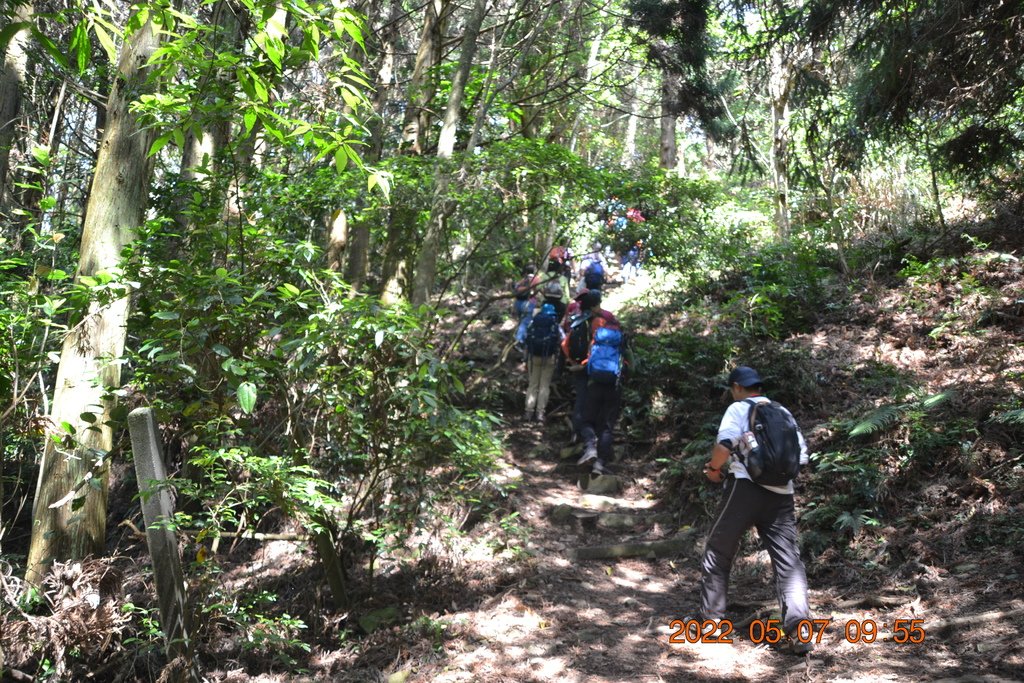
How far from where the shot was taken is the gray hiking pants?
5117 millimetres

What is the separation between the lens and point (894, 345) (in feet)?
29.8

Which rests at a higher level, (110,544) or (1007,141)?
(1007,141)

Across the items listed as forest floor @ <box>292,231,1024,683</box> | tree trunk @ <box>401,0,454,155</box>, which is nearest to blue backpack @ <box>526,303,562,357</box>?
forest floor @ <box>292,231,1024,683</box>

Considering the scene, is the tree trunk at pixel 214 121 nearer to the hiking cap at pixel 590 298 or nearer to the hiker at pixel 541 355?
the hiking cap at pixel 590 298

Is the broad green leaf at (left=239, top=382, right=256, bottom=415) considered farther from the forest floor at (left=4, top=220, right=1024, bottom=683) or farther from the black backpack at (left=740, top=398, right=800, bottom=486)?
the black backpack at (left=740, top=398, right=800, bottom=486)

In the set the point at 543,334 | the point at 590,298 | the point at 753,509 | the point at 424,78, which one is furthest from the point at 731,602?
the point at 424,78

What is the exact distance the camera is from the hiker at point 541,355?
10688 millimetres

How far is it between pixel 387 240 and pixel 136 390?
5181mm

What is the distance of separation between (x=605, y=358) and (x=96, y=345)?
5.26 m

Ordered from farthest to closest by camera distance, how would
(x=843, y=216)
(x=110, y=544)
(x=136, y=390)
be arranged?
(x=843, y=216) < (x=110, y=544) < (x=136, y=390)

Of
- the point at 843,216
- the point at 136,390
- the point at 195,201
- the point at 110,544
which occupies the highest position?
the point at 843,216

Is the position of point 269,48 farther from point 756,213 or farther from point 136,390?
point 756,213

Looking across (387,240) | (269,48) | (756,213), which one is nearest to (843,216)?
(756,213)

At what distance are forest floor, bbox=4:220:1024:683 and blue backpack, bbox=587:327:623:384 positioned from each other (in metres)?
1.25
